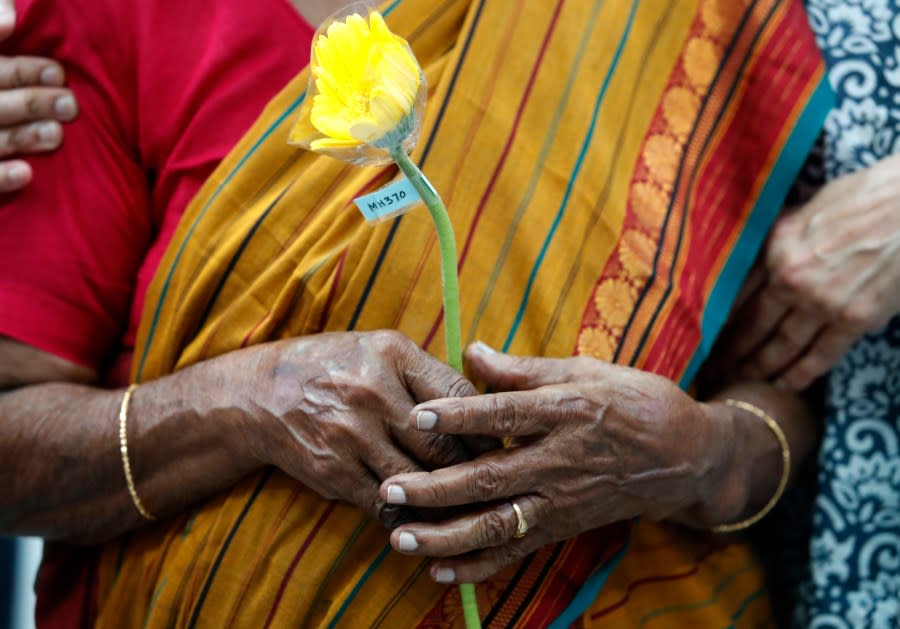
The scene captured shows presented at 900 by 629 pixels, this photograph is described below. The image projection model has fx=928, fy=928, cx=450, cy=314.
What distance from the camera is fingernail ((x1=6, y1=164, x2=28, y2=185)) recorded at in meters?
0.91

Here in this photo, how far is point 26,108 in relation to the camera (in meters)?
0.91

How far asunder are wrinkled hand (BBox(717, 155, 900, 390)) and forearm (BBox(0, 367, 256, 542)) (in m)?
0.65

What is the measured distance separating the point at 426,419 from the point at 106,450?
13.9 inches

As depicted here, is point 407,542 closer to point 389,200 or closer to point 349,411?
point 349,411

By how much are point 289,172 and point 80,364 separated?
0.30 meters

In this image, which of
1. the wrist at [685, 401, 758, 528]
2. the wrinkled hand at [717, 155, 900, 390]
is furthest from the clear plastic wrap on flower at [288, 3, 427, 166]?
the wrinkled hand at [717, 155, 900, 390]

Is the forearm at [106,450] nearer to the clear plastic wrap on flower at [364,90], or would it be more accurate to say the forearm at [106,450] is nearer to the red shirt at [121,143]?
the red shirt at [121,143]

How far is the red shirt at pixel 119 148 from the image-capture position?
3.07 feet

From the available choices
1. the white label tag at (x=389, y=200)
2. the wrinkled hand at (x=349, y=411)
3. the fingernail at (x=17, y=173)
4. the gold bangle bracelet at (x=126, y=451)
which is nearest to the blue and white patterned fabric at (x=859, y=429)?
the wrinkled hand at (x=349, y=411)

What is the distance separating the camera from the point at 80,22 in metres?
0.96

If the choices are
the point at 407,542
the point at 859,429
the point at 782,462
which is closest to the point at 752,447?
the point at 782,462

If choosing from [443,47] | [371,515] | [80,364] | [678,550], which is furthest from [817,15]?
[80,364]

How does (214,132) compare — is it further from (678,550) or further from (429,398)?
(678,550)

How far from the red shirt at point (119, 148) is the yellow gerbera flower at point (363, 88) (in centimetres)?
38
